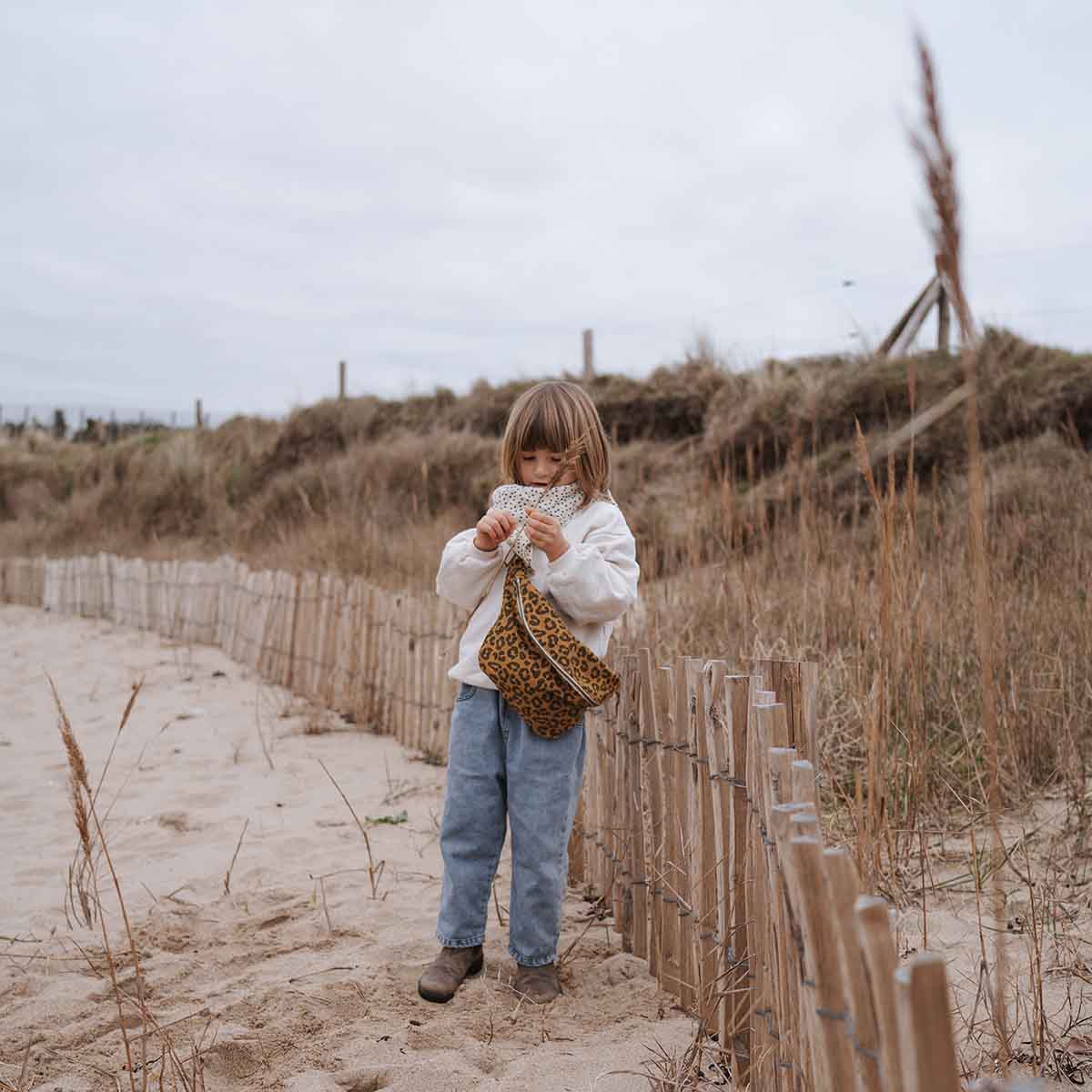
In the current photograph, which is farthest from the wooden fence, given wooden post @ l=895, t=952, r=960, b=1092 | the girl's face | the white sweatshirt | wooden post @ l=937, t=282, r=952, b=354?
wooden post @ l=937, t=282, r=952, b=354

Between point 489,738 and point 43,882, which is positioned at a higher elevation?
point 489,738

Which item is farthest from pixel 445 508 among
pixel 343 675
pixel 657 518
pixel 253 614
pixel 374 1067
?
pixel 374 1067

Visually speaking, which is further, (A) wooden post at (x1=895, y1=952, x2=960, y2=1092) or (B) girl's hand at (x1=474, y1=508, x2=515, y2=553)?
(B) girl's hand at (x1=474, y1=508, x2=515, y2=553)

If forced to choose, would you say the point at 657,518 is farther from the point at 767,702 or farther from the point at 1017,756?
the point at 767,702

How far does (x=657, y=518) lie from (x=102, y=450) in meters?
12.0

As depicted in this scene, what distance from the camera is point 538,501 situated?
229 cm

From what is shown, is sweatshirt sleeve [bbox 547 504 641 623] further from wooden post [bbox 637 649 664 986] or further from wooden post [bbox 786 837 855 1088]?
wooden post [bbox 786 837 855 1088]

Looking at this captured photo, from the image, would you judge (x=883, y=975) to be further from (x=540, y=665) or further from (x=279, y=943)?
(x=279, y=943)

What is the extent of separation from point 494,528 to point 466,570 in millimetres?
181

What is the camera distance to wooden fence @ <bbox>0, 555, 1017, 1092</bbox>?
35.5 inches

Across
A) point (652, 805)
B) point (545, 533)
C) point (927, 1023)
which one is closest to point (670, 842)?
point (652, 805)

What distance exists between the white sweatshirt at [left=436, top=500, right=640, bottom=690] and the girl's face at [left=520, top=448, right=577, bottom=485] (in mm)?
89

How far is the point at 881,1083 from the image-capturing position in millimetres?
961

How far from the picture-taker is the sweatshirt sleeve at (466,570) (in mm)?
2281
